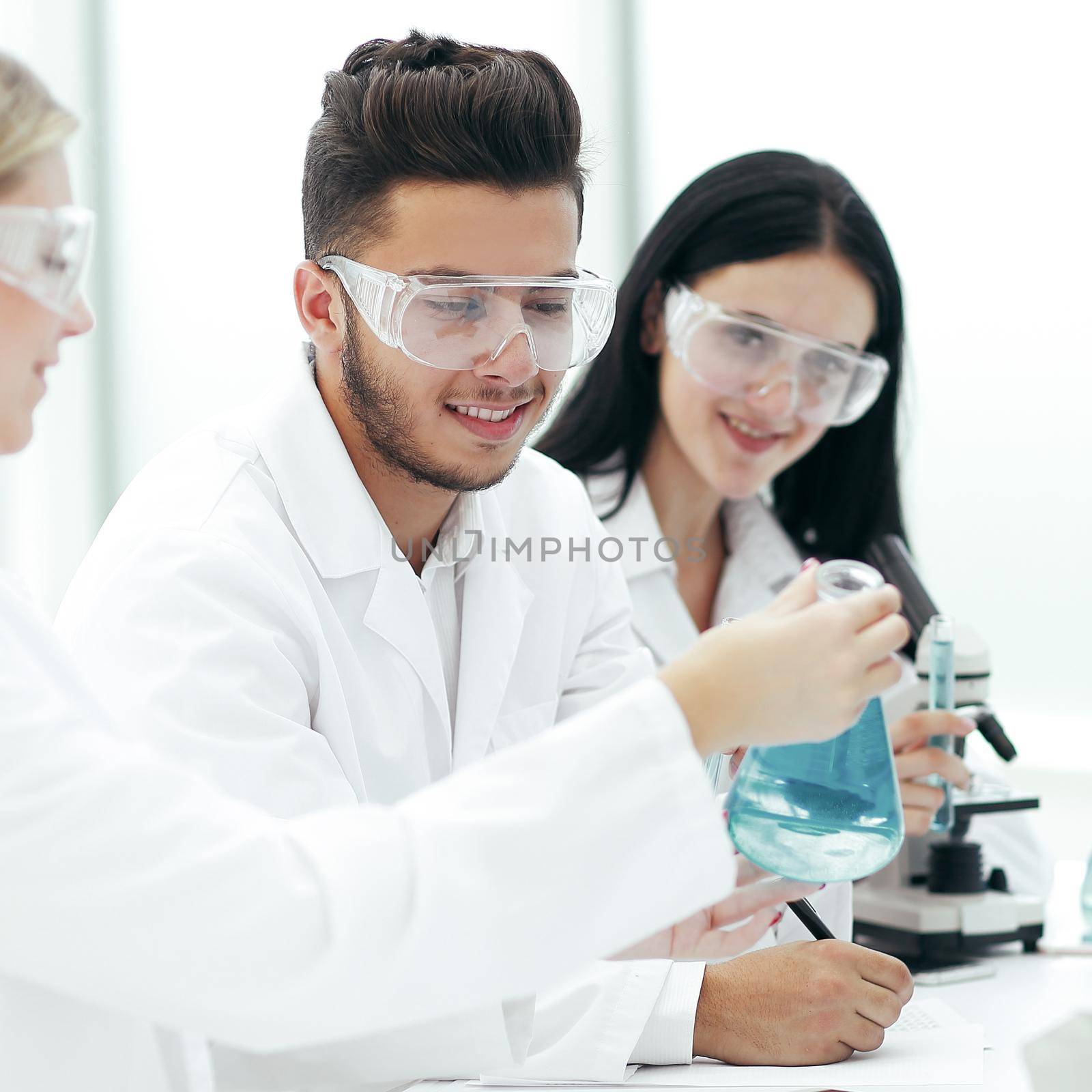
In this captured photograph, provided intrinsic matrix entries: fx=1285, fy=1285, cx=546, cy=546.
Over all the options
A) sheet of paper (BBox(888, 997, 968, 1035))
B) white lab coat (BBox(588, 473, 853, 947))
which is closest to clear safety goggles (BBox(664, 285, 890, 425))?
white lab coat (BBox(588, 473, 853, 947))

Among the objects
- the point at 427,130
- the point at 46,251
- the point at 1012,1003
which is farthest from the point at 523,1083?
the point at 427,130

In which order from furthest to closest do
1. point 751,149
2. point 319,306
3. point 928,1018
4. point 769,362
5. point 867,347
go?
point 751,149 → point 867,347 → point 769,362 → point 319,306 → point 928,1018

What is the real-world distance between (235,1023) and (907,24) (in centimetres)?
324

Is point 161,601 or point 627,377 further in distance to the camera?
point 627,377

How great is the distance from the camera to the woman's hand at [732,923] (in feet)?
4.63

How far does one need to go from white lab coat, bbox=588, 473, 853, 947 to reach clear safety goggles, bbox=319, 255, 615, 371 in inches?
37.4

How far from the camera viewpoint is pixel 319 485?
167 centimetres

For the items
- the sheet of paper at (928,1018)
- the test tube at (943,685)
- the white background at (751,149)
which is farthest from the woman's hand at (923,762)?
the white background at (751,149)

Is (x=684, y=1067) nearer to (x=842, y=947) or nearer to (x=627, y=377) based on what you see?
(x=842, y=947)

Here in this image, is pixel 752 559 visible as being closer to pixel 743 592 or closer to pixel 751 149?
pixel 743 592

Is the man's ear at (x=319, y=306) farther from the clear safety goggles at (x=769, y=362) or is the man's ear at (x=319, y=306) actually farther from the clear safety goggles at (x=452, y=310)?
the clear safety goggles at (x=769, y=362)

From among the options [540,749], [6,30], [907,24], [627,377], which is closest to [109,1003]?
[540,749]

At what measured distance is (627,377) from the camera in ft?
8.70

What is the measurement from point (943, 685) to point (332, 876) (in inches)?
49.5
